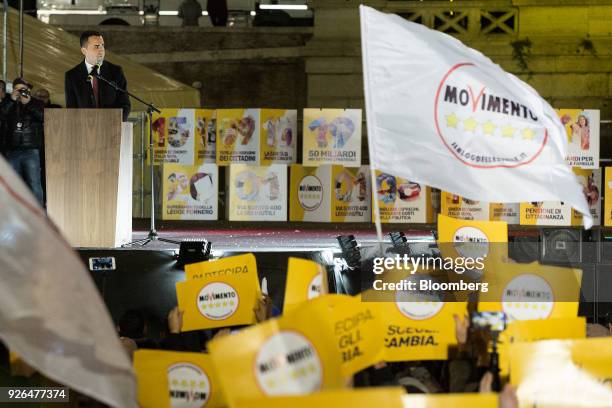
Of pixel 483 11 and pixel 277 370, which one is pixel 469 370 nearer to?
pixel 277 370

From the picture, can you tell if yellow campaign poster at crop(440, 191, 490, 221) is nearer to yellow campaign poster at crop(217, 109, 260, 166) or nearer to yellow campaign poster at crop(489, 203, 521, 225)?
yellow campaign poster at crop(489, 203, 521, 225)

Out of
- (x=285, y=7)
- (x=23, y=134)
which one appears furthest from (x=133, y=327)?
(x=285, y=7)

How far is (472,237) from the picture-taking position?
7406 mm

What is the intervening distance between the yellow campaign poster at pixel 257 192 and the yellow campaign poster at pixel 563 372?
33.2 ft

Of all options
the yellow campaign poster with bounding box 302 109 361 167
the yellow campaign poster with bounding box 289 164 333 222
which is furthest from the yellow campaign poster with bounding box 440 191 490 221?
the yellow campaign poster with bounding box 289 164 333 222

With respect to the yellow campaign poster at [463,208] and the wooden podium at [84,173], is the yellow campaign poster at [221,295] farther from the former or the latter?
the yellow campaign poster at [463,208]

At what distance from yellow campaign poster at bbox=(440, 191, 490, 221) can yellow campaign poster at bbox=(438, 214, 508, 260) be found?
758cm

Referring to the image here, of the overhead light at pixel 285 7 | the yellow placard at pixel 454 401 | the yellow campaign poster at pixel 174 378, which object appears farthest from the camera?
the overhead light at pixel 285 7

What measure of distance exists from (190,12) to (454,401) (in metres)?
18.9

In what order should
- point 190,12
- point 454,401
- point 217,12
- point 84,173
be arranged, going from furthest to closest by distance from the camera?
point 217,12 → point 190,12 → point 84,173 → point 454,401

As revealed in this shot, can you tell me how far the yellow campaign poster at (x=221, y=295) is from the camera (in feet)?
21.3

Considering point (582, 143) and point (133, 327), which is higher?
point (582, 143)

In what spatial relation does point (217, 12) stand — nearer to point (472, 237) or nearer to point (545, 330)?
point (472, 237)

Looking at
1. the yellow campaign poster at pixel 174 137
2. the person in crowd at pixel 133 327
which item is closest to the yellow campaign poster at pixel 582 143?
the yellow campaign poster at pixel 174 137
